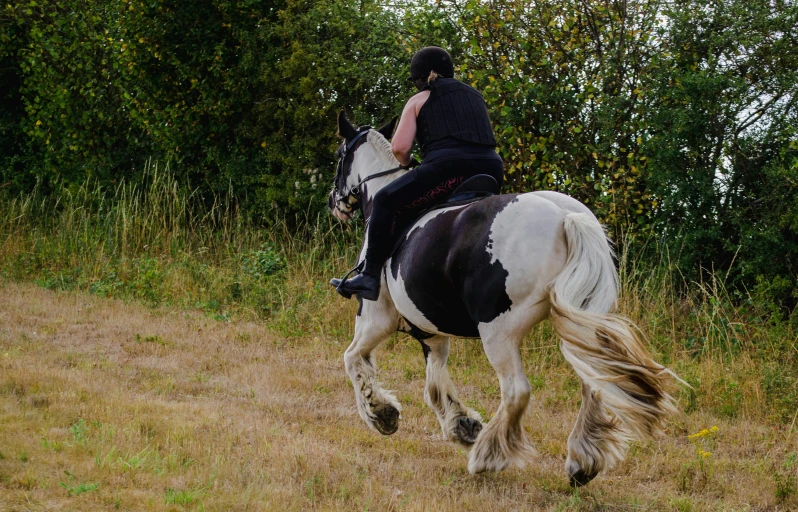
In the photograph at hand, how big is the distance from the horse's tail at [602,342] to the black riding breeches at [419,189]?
1.13 metres

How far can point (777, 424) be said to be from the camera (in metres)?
6.62

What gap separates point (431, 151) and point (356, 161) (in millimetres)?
1071

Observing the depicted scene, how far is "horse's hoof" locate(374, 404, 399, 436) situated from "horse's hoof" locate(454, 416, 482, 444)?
0.45m

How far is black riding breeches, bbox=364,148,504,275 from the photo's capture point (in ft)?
18.5

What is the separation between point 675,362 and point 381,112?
212 inches

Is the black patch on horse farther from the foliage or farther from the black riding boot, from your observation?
the foliage

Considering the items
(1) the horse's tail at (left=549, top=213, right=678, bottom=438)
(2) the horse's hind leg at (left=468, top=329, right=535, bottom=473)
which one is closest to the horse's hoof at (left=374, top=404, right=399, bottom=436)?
(2) the horse's hind leg at (left=468, top=329, right=535, bottom=473)

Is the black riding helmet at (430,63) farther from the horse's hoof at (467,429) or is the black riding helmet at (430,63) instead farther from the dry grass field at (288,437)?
the dry grass field at (288,437)

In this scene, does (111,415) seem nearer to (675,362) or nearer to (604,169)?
(675,362)

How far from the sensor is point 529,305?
491 cm

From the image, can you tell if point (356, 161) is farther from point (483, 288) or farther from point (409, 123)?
point (483, 288)

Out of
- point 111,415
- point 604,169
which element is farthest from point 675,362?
point 111,415

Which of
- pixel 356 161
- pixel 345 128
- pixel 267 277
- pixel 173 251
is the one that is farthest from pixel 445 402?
pixel 173 251

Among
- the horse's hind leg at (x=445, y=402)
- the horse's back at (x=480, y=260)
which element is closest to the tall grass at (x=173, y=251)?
the horse's hind leg at (x=445, y=402)
